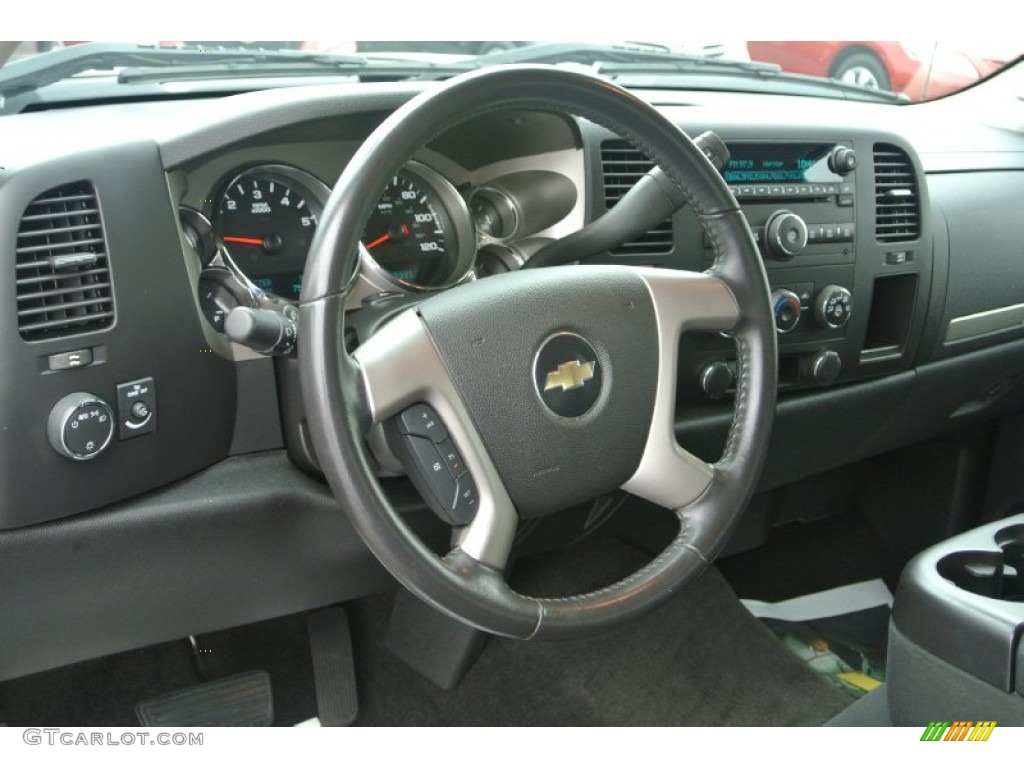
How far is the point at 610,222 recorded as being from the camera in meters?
1.30

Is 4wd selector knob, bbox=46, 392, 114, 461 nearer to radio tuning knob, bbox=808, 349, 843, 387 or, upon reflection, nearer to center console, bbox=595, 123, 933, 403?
center console, bbox=595, 123, 933, 403

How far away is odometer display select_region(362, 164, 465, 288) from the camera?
142 centimetres

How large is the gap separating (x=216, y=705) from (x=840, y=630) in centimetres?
125

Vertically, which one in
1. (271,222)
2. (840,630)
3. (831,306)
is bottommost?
(840,630)

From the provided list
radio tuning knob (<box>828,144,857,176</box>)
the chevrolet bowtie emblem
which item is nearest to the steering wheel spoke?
the chevrolet bowtie emblem

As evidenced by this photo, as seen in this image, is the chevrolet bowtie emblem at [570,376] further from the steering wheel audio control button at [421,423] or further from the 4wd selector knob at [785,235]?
the 4wd selector knob at [785,235]

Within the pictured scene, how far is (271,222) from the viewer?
135 cm

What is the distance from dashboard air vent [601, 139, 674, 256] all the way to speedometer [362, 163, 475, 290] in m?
0.21

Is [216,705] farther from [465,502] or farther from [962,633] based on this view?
[962,633]

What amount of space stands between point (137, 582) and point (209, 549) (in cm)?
9

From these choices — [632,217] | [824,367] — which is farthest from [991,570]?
[632,217]

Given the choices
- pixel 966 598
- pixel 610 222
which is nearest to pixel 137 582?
pixel 610 222

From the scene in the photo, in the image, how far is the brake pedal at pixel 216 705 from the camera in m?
1.72

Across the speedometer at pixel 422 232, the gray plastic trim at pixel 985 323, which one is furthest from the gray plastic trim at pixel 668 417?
the gray plastic trim at pixel 985 323
